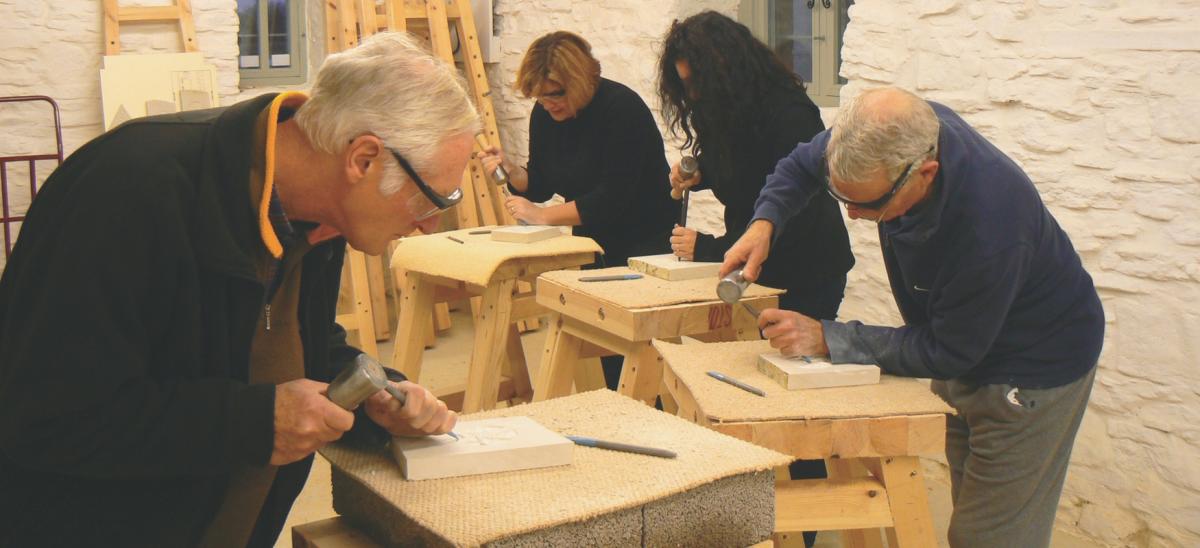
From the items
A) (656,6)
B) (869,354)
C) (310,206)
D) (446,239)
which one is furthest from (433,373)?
(310,206)

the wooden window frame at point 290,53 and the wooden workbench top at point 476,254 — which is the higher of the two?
the wooden window frame at point 290,53

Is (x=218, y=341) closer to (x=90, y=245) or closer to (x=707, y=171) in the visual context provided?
(x=90, y=245)

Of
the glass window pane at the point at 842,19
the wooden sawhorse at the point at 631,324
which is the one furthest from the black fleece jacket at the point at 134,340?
the glass window pane at the point at 842,19

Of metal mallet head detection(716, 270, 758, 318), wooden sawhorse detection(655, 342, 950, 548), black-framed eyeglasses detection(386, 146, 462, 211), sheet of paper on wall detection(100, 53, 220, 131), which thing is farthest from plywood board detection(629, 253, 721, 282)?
sheet of paper on wall detection(100, 53, 220, 131)

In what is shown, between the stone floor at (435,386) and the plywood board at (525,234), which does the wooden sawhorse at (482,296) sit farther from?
the stone floor at (435,386)

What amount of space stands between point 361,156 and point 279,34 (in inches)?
219

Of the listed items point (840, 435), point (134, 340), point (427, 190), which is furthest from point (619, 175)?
point (134, 340)

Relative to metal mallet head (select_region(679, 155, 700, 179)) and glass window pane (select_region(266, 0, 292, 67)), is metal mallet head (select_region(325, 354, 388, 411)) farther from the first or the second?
glass window pane (select_region(266, 0, 292, 67))

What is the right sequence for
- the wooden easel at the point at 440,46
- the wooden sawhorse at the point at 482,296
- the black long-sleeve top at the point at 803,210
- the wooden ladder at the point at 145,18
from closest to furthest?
the black long-sleeve top at the point at 803,210
the wooden sawhorse at the point at 482,296
the wooden ladder at the point at 145,18
the wooden easel at the point at 440,46

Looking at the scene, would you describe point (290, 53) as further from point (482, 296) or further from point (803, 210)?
point (803, 210)

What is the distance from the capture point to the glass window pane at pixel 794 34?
490cm

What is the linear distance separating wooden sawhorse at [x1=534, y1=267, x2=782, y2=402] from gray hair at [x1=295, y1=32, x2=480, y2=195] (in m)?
1.28

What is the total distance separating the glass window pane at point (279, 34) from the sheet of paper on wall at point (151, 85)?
94 centimetres

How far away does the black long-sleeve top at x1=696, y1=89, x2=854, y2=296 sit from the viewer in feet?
10.2
